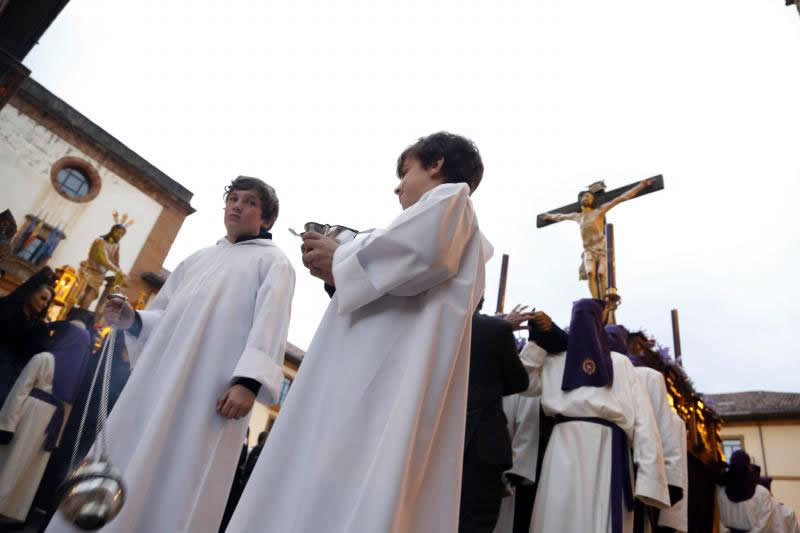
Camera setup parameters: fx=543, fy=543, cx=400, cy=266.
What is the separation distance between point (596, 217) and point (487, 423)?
484 centimetres

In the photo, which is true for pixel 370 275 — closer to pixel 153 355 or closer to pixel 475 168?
pixel 475 168

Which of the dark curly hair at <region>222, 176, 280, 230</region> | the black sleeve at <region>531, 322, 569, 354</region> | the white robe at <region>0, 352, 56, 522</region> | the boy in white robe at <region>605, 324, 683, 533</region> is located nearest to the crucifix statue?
the boy in white robe at <region>605, 324, 683, 533</region>

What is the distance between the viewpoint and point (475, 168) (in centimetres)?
239

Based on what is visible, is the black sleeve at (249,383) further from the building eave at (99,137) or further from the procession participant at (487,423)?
the building eave at (99,137)

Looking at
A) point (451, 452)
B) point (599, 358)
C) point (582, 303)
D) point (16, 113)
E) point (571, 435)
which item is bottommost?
point (451, 452)

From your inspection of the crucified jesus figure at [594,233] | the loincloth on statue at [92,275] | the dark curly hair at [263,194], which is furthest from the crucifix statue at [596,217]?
the loincloth on statue at [92,275]

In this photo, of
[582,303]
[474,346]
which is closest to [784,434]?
[582,303]

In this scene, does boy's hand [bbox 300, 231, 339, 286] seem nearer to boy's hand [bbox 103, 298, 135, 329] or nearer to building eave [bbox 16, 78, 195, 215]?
boy's hand [bbox 103, 298, 135, 329]

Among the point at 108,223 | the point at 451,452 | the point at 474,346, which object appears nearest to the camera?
the point at 451,452

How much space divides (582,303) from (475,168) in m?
2.72

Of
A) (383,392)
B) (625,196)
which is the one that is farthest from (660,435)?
(383,392)

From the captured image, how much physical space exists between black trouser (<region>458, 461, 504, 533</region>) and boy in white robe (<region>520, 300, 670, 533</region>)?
1112 millimetres

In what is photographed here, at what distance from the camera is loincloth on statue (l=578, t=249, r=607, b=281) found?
6801 mm

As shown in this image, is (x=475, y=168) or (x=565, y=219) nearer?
(x=475, y=168)
